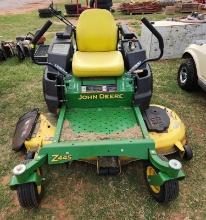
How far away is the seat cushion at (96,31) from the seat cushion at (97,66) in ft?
0.97

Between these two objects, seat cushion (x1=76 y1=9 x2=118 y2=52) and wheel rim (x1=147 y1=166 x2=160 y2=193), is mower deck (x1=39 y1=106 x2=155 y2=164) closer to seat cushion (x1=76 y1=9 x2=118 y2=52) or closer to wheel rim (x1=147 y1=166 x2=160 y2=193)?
wheel rim (x1=147 y1=166 x2=160 y2=193)

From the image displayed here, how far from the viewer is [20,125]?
4090mm

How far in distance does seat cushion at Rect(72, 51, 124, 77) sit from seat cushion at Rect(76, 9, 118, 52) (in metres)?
0.30

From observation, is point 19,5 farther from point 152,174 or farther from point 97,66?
point 152,174

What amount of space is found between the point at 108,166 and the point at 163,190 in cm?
61

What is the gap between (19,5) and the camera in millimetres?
16625

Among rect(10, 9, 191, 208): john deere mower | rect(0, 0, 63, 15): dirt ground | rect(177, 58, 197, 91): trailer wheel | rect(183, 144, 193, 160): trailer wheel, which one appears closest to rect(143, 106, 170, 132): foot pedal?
rect(10, 9, 191, 208): john deere mower

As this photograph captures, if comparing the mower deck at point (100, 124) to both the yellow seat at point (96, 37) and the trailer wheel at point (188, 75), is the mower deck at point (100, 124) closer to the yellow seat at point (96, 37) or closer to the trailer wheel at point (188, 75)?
the yellow seat at point (96, 37)

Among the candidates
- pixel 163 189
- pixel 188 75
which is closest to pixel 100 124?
pixel 163 189

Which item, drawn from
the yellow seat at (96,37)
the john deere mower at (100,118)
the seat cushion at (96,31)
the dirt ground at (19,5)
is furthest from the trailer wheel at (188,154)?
the dirt ground at (19,5)

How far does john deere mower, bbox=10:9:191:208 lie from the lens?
9.73ft

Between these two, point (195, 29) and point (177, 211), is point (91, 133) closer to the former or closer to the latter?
point (177, 211)

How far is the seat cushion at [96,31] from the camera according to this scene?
4.09 metres

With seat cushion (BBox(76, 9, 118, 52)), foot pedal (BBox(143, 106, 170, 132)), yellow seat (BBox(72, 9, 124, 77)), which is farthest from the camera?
seat cushion (BBox(76, 9, 118, 52))
